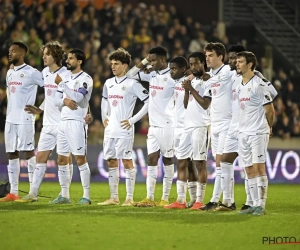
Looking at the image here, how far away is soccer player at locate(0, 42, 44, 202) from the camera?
1392cm

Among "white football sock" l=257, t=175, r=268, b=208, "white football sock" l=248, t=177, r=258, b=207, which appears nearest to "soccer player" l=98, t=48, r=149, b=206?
"white football sock" l=248, t=177, r=258, b=207

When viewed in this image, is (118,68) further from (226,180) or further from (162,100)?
(226,180)

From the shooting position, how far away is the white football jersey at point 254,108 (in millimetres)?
11789

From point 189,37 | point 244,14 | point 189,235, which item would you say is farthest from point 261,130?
point 244,14

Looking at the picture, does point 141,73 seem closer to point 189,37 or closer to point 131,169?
point 131,169

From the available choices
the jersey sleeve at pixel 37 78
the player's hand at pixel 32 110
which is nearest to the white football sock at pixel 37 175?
the player's hand at pixel 32 110

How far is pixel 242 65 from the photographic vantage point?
1192 cm

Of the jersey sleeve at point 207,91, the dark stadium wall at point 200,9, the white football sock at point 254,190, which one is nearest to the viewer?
the white football sock at point 254,190

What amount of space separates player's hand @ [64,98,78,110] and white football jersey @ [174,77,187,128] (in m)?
1.62

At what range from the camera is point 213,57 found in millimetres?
12781

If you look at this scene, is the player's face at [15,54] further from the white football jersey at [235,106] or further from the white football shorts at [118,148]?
the white football jersey at [235,106]

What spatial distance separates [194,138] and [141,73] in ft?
5.31

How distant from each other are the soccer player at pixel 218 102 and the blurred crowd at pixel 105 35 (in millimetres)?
8890

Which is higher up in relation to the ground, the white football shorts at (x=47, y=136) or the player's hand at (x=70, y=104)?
the player's hand at (x=70, y=104)
